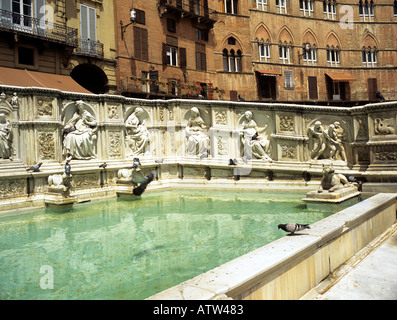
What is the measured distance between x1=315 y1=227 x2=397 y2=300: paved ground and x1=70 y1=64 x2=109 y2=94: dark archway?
77.7 feet

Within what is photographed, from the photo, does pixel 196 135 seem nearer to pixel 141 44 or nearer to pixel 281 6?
pixel 141 44

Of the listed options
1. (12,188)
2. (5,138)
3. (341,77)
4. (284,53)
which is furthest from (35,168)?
(341,77)

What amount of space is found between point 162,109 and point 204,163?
2.30 meters

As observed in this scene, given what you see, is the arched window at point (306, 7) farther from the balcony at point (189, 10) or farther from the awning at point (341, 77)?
the balcony at point (189, 10)

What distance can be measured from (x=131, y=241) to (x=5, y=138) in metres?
4.67

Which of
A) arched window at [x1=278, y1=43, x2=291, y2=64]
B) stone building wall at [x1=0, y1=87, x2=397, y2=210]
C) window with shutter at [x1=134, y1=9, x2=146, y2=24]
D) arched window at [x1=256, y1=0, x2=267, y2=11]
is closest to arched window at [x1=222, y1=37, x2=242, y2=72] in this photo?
arched window at [x1=256, y1=0, x2=267, y2=11]

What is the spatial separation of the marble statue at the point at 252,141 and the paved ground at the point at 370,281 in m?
5.52

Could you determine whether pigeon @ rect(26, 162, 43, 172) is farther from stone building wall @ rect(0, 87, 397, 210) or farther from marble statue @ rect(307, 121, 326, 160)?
marble statue @ rect(307, 121, 326, 160)

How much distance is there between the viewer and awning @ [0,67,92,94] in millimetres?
17681

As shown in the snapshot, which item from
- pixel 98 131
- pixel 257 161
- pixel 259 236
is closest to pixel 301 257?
pixel 259 236

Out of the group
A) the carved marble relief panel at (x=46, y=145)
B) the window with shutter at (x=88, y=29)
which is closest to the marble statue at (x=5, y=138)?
the carved marble relief panel at (x=46, y=145)

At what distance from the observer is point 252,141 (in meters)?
10.4

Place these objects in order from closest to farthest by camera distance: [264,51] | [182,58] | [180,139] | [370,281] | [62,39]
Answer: [370,281] < [180,139] < [62,39] < [182,58] < [264,51]

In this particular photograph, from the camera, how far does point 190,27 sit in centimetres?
3247
